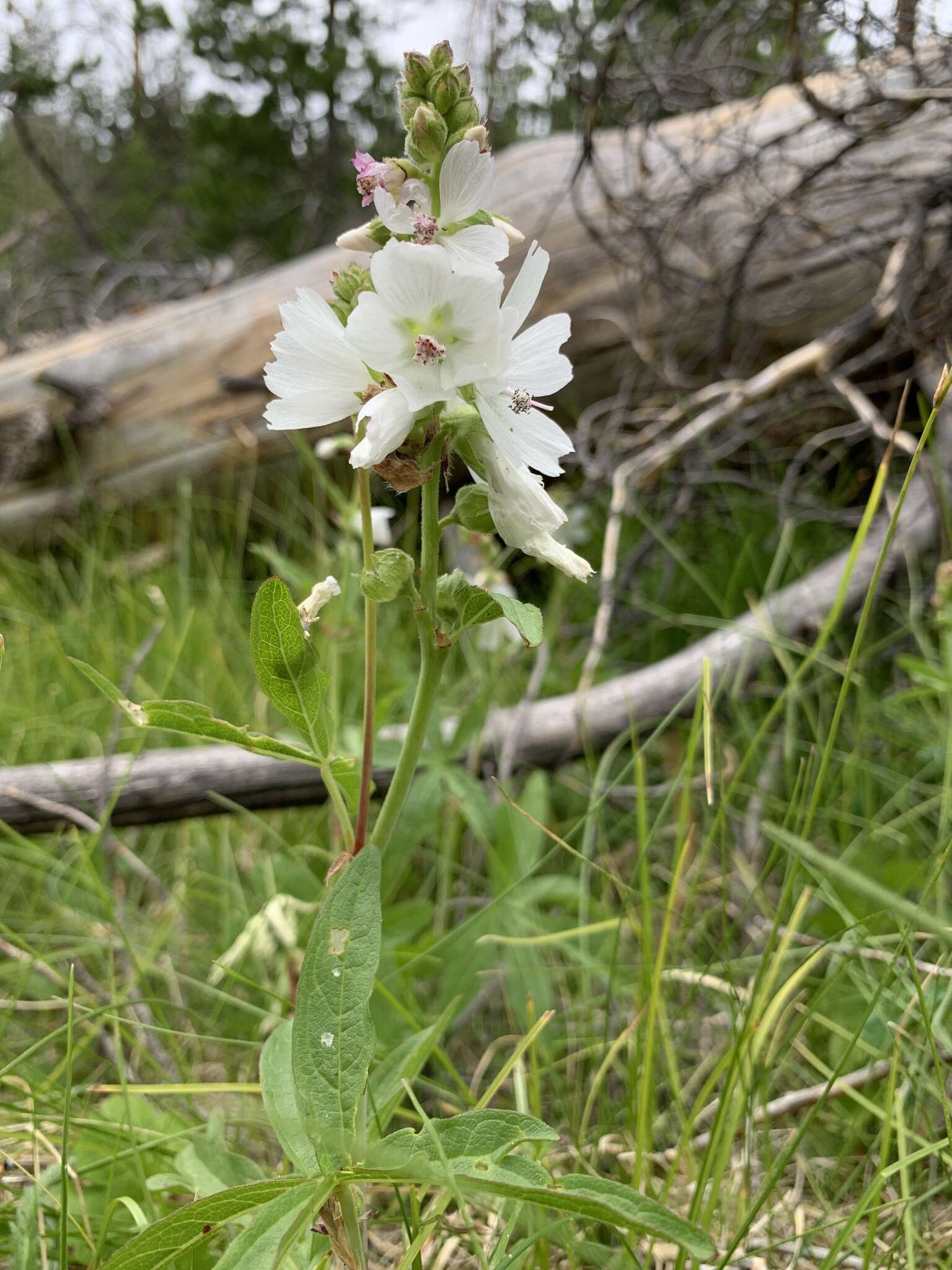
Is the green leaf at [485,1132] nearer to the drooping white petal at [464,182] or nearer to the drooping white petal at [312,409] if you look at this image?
the drooping white petal at [312,409]

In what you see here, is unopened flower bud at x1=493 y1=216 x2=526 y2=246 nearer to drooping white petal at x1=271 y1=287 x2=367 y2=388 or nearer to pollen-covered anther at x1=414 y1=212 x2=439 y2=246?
pollen-covered anther at x1=414 y1=212 x2=439 y2=246

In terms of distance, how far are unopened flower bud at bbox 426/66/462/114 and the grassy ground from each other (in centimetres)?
71

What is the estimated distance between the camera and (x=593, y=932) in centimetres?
161

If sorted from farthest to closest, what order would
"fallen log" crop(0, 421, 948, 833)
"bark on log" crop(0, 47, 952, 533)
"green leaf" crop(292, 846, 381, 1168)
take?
"bark on log" crop(0, 47, 952, 533)
"fallen log" crop(0, 421, 948, 833)
"green leaf" crop(292, 846, 381, 1168)

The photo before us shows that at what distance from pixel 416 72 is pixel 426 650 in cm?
52

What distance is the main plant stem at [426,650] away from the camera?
2.60 feet

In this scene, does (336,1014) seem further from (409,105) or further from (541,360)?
(409,105)

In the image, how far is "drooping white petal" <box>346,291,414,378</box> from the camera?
75 centimetres

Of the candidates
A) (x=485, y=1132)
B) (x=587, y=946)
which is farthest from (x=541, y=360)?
(x=587, y=946)

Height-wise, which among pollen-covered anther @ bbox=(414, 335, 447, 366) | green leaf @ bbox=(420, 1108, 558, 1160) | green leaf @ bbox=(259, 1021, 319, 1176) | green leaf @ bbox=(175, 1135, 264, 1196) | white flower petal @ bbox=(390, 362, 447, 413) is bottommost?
green leaf @ bbox=(175, 1135, 264, 1196)

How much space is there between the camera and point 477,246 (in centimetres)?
78

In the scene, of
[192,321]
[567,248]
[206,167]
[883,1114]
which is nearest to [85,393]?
[192,321]

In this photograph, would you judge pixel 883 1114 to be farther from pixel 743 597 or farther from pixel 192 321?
pixel 192 321

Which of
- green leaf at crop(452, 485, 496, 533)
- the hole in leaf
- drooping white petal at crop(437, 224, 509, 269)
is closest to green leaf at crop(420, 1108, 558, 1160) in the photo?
the hole in leaf
